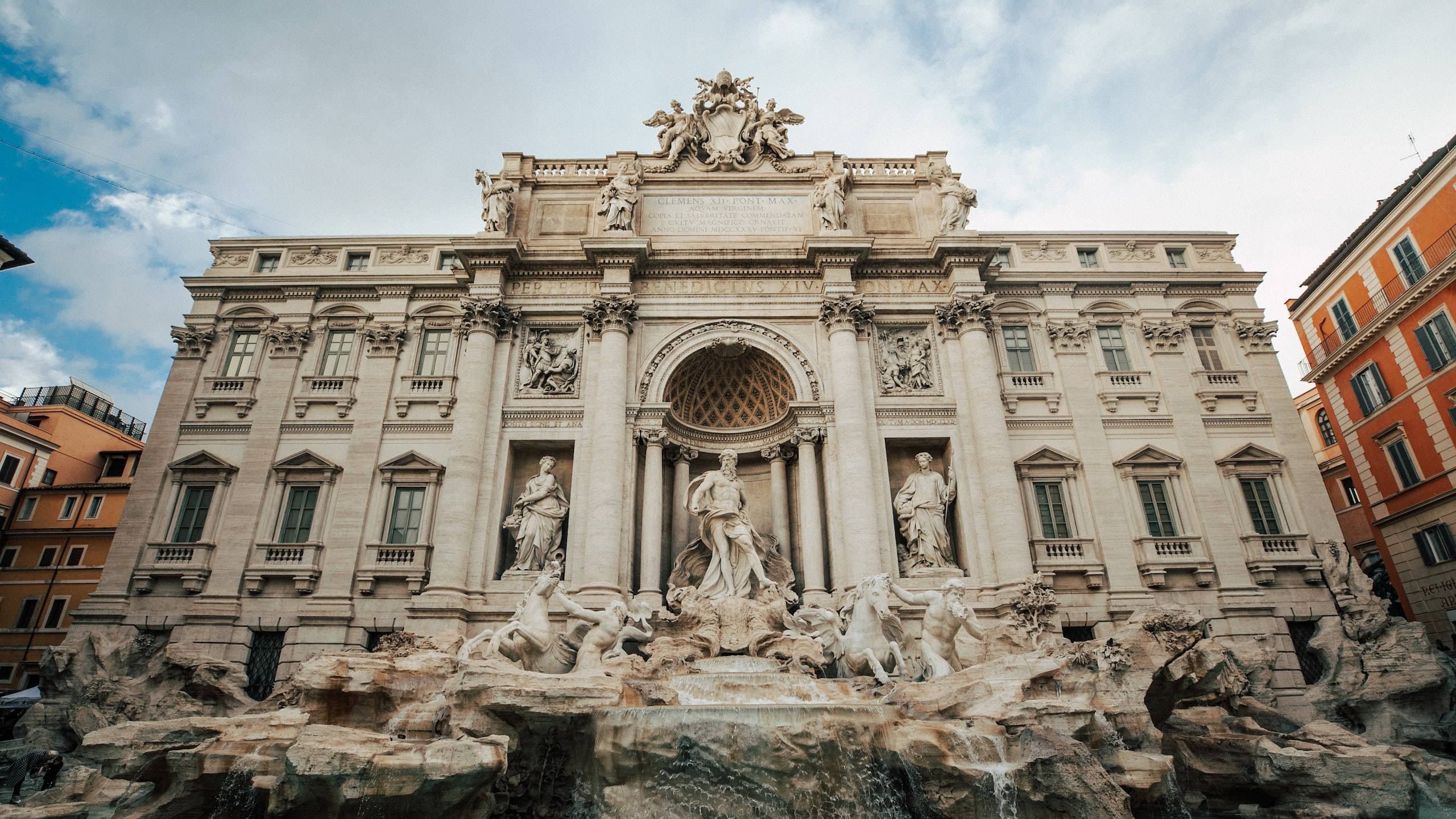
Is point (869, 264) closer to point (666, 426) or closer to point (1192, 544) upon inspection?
point (666, 426)

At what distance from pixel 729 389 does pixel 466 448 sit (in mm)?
7921

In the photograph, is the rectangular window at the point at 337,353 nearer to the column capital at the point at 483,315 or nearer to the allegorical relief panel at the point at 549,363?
the column capital at the point at 483,315

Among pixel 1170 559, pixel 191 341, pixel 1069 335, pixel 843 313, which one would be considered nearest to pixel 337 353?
pixel 191 341

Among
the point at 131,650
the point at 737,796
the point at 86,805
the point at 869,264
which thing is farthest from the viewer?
the point at 869,264

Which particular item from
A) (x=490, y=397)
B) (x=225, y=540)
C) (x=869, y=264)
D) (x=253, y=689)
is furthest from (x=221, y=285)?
(x=869, y=264)

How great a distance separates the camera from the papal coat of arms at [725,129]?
23578 mm

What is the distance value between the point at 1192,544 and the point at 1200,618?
650cm

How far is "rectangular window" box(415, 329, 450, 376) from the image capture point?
2170 centimetres

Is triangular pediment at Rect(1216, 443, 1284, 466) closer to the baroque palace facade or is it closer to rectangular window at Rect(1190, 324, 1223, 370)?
the baroque palace facade

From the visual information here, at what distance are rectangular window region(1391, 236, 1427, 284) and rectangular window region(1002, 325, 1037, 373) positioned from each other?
11.8 metres

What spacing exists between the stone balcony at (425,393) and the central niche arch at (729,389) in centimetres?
629

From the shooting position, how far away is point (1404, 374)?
22703 mm

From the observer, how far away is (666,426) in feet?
68.0

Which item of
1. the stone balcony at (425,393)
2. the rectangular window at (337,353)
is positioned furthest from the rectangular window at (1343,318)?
the rectangular window at (337,353)
